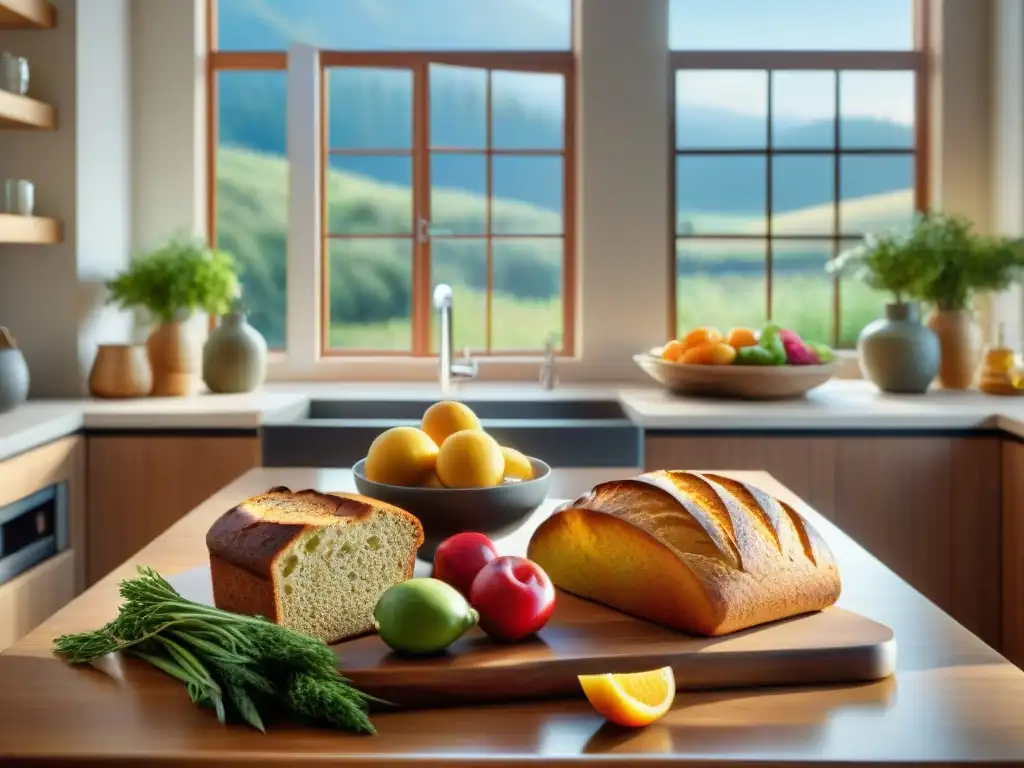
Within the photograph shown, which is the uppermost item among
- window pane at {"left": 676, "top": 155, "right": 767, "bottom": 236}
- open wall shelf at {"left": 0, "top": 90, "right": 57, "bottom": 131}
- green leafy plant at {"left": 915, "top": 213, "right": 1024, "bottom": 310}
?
open wall shelf at {"left": 0, "top": 90, "right": 57, "bottom": 131}

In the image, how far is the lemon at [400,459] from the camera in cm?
157

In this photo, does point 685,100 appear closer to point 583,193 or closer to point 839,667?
point 583,193

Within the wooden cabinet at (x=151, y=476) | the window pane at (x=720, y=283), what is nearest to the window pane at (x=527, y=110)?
the window pane at (x=720, y=283)

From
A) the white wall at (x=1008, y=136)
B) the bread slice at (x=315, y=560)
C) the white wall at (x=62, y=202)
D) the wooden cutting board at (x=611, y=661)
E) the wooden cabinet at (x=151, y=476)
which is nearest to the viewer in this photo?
the wooden cutting board at (x=611, y=661)

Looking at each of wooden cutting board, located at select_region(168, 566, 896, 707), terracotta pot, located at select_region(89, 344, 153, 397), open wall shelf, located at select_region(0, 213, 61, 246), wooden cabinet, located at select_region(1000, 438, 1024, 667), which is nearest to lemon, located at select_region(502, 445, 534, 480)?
wooden cutting board, located at select_region(168, 566, 896, 707)

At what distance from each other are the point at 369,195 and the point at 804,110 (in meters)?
1.59

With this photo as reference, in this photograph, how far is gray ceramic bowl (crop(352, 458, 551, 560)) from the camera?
153 centimetres

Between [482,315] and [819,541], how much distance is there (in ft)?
9.85

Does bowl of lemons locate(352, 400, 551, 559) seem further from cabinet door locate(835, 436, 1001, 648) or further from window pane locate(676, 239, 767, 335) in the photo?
window pane locate(676, 239, 767, 335)

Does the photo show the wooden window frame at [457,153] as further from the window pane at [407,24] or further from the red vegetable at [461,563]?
the red vegetable at [461,563]

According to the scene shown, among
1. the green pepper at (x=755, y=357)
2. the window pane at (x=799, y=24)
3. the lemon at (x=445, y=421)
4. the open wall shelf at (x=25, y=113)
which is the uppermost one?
the window pane at (x=799, y=24)

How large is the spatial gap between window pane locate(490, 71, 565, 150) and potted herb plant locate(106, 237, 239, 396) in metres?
1.14

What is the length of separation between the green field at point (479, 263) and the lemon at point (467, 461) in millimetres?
2748

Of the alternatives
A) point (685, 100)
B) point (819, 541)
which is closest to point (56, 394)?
point (685, 100)
